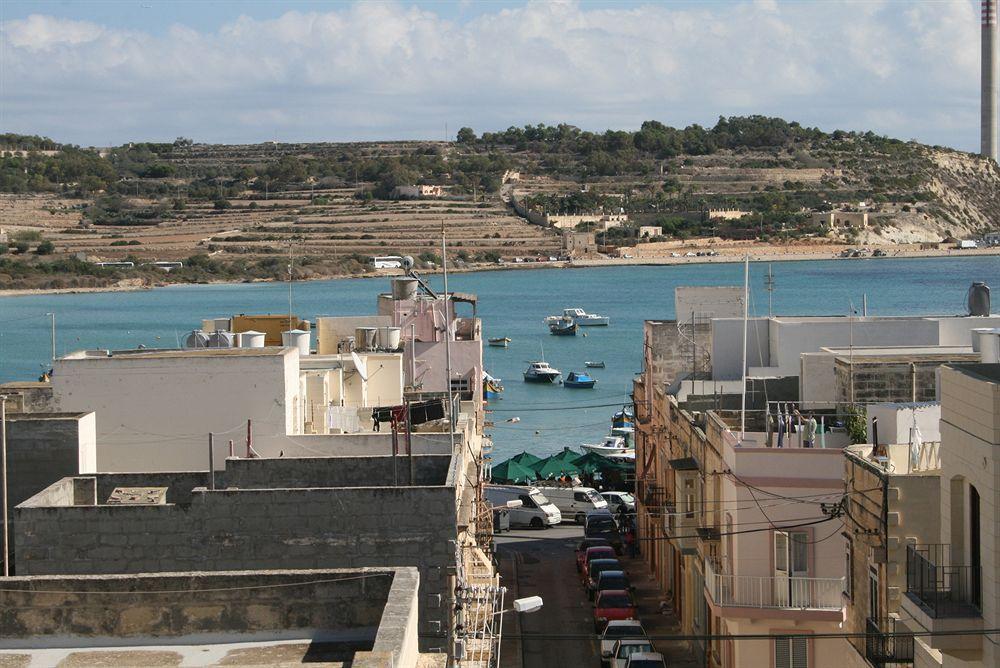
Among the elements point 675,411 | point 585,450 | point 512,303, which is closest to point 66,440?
point 675,411

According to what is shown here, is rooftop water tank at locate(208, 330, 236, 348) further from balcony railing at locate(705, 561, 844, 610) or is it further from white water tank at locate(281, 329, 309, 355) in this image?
balcony railing at locate(705, 561, 844, 610)

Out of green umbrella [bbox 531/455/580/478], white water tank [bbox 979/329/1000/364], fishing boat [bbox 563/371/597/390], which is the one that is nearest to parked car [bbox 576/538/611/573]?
green umbrella [bbox 531/455/580/478]

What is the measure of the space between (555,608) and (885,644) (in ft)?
39.3

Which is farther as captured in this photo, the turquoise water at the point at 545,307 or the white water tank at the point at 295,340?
the turquoise water at the point at 545,307

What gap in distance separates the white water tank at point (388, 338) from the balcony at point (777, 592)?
11464mm

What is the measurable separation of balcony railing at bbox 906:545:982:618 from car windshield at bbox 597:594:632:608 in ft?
38.5

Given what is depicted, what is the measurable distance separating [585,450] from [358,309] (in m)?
76.2

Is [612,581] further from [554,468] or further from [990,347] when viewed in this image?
[554,468]

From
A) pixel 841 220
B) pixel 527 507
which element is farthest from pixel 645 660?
pixel 841 220

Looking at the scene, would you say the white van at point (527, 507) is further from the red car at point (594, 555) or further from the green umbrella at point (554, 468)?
the red car at point (594, 555)

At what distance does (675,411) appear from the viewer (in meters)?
21.5

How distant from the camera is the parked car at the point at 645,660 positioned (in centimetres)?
1814

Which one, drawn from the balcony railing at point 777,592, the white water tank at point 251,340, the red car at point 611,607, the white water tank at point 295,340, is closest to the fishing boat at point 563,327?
the white water tank at point 295,340

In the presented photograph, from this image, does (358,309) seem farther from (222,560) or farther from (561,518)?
(222,560)
